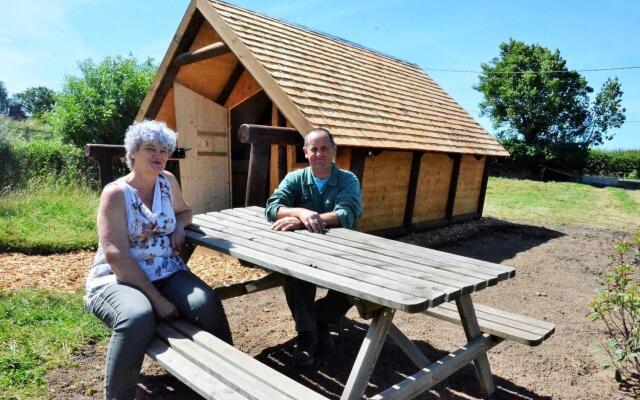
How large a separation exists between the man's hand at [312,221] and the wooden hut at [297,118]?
2.56 meters

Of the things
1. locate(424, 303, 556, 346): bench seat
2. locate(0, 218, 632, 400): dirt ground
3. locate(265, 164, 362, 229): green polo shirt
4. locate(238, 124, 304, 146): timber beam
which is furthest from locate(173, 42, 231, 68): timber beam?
locate(424, 303, 556, 346): bench seat

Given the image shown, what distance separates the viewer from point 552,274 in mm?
6641

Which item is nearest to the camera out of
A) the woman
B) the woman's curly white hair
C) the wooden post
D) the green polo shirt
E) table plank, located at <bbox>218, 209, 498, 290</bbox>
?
table plank, located at <bbox>218, 209, 498, 290</bbox>

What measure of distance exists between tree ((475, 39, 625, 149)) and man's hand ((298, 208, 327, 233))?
32.9 m

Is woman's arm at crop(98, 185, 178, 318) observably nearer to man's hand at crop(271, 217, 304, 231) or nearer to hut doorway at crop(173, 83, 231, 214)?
man's hand at crop(271, 217, 304, 231)

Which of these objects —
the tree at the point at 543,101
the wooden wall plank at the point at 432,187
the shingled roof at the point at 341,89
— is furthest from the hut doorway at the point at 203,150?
the tree at the point at 543,101

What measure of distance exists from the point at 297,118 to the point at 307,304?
355 centimetres

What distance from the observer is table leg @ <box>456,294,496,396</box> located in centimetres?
278


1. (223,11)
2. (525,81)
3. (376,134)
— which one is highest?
(525,81)

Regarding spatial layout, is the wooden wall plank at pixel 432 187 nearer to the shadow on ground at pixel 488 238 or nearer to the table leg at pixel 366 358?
the shadow on ground at pixel 488 238

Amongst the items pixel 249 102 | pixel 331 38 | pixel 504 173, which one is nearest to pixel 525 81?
pixel 504 173

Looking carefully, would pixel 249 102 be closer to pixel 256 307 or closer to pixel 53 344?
pixel 256 307

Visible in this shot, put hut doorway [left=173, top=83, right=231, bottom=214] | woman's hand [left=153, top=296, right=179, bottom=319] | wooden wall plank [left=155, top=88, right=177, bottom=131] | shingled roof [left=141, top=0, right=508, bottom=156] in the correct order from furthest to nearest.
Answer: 1. wooden wall plank [left=155, top=88, right=177, bottom=131]
2. hut doorway [left=173, top=83, right=231, bottom=214]
3. shingled roof [left=141, top=0, right=508, bottom=156]
4. woman's hand [left=153, top=296, right=179, bottom=319]

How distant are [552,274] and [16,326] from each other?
22.0 feet
